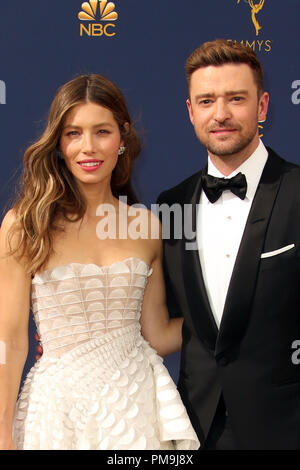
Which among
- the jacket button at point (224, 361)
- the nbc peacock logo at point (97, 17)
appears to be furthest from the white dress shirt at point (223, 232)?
the nbc peacock logo at point (97, 17)

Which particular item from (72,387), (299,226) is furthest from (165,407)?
(299,226)

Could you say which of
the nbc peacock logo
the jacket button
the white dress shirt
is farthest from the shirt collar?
the nbc peacock logo

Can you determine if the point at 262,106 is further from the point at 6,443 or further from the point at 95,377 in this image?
the point at 6,443

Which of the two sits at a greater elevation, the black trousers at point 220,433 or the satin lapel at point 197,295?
the satin lapel at point 197,295

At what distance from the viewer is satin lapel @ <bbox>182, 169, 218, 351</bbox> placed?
2.04 m

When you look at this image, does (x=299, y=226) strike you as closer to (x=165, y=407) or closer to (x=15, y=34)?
(x=165, y=407)

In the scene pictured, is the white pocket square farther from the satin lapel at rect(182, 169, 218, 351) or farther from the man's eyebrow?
the man's eyebrow

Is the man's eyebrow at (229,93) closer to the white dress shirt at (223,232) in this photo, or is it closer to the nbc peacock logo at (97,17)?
the white dress shirt at (223,232)

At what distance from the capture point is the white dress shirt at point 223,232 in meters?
2.06

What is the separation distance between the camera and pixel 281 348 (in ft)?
6.52

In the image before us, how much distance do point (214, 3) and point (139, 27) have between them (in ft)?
1.02

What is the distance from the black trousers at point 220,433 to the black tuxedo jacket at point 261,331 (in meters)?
0.03

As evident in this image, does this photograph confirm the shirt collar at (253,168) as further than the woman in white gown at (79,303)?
Yes

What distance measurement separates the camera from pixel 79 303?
2012mm
